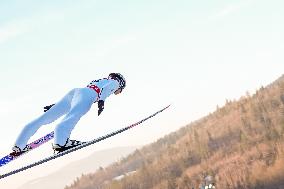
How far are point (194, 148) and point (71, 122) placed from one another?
252 feet

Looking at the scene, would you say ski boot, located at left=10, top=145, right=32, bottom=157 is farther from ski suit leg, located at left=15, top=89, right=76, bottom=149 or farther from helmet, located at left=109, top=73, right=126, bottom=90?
helmet, located at left=109, top=73, right=126, bottom=90

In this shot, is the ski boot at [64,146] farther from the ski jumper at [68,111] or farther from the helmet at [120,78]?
the helmet at [120,78]

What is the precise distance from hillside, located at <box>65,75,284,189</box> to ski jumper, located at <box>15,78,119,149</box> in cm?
4867

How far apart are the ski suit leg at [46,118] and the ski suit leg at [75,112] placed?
295mm

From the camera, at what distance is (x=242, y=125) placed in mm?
80625

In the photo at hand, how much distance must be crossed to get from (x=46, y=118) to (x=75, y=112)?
0.84 m

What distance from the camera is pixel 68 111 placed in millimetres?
8148

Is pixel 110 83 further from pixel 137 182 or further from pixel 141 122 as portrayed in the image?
pixel 137 182

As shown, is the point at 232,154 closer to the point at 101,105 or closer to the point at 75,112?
the point at 101,105

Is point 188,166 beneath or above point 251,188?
above

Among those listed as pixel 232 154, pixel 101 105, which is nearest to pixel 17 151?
pixel 101 105

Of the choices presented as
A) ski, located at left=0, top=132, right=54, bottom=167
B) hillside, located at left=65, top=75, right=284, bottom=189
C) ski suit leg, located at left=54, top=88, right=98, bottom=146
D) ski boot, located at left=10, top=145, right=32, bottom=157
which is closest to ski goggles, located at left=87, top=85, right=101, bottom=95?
ski suit leg, located at left=54, top=88, right=98, bottom=146

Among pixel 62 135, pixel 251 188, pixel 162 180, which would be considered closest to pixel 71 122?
pixel 62 135

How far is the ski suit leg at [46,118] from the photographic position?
25.4 ft
